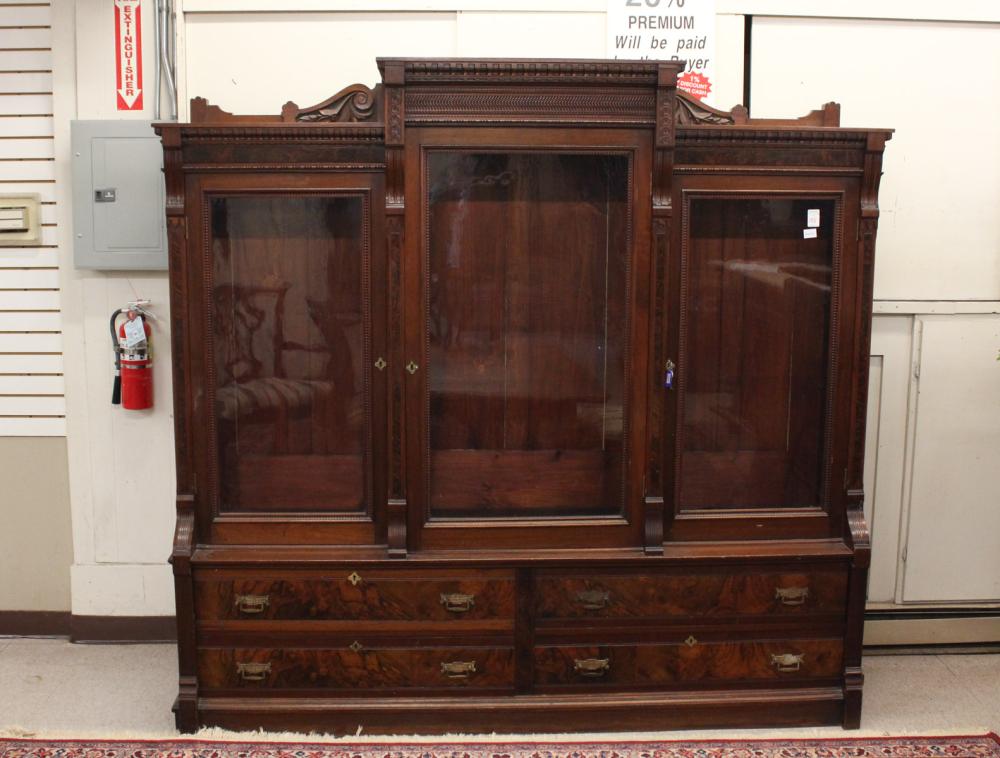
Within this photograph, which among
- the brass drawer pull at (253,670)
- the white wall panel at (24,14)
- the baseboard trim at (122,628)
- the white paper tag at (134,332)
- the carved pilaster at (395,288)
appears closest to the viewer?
the carved pilaster at (395,288)

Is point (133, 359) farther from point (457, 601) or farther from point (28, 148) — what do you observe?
point (457, 601)

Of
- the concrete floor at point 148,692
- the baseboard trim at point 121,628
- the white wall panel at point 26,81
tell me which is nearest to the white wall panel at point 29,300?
the white wall panel at point 26,81

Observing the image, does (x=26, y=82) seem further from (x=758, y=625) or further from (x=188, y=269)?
(x=758, y=625)

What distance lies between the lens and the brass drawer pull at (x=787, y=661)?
286cm

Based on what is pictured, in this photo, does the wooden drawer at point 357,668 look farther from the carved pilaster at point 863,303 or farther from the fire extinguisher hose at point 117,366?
the carved pilaster at point 863,303

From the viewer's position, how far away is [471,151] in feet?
8.73

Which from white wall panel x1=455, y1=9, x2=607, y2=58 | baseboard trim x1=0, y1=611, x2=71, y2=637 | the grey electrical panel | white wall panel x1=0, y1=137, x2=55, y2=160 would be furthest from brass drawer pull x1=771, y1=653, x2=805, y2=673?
white wall panel x1=0, y1=137, x2=55, y2=160

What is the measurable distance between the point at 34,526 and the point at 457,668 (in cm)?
192

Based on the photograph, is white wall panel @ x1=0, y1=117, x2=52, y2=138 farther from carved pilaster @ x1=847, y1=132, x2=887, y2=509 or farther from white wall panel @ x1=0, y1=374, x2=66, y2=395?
carved pilaster @ x1=847, y1=132, x2=887, y2=509

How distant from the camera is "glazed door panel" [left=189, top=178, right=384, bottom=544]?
2.77 meters

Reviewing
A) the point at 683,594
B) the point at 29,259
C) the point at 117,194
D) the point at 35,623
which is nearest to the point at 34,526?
the point at 35,623

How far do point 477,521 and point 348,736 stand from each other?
84cm

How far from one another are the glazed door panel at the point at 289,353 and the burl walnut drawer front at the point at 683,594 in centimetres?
71

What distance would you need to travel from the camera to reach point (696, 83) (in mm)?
3217
